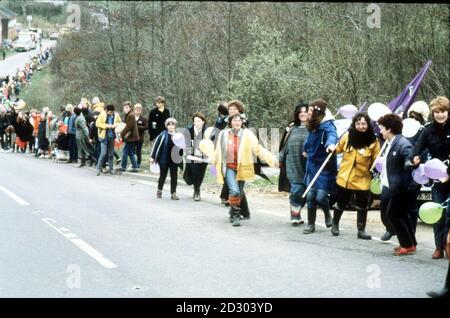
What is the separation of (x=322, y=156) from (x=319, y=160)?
0.23ft

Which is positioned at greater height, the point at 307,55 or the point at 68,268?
the point at 307,55

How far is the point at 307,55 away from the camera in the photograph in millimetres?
23734

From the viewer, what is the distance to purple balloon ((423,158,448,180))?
850 cm

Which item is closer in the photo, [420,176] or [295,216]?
[420,176]

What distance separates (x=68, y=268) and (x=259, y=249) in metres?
2.42

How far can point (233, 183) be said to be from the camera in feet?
38.7

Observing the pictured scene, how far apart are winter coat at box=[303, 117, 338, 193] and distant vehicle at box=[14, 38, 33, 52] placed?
70350 millimetres

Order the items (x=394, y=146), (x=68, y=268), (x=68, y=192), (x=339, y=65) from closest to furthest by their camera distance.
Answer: (x=68, y=268)
(x=394, y=146)
(x=68, y=192)
(x=339, y=65)

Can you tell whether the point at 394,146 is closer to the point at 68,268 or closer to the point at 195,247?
the point at 195,247

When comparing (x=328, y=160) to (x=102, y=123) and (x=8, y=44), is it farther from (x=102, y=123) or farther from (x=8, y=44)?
(x=8, y=44)

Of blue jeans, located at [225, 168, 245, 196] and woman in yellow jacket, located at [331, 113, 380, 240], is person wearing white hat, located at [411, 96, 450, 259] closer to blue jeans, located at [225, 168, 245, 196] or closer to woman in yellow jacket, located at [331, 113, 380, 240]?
woman in yellow jacket, located at [331, 113, 380, 240]

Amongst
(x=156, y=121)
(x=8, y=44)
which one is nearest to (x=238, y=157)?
(x=156, y=121)

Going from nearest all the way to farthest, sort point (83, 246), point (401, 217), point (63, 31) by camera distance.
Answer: point (401, 217) < point (83, 246) < point (63, 31)
